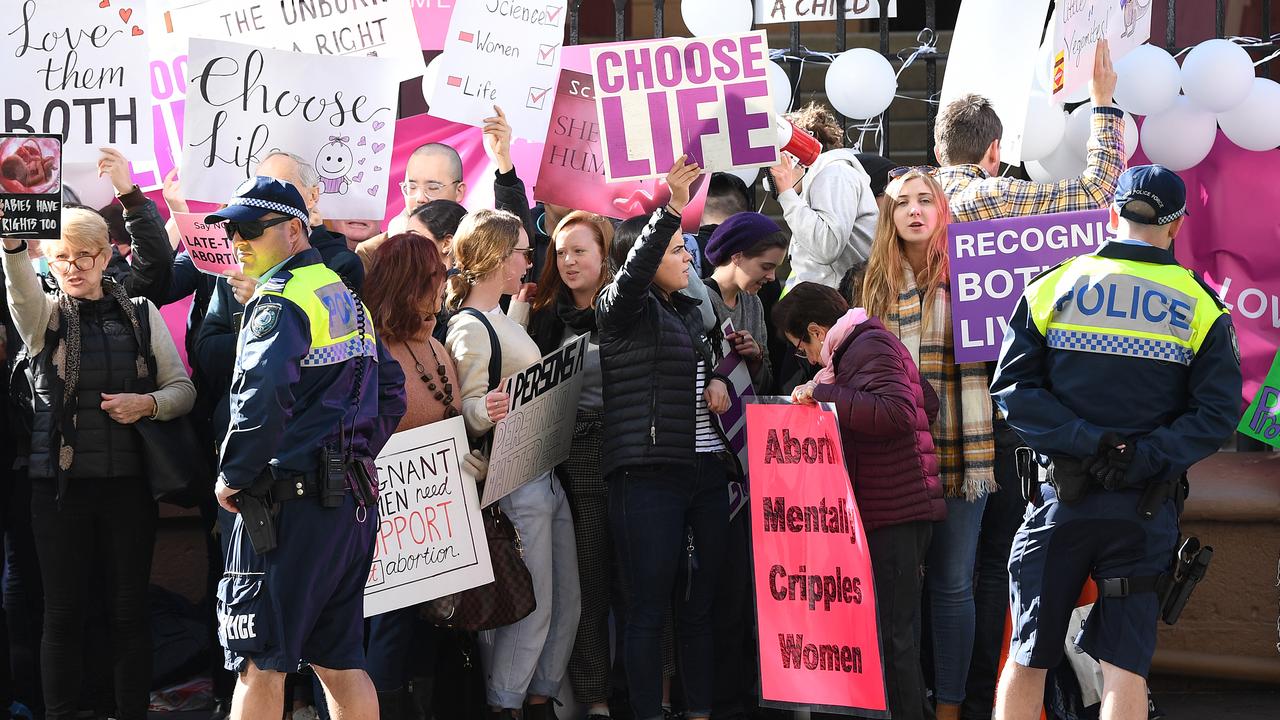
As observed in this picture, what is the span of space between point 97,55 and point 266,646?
2.72 meters

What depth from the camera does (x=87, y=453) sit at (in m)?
5.72

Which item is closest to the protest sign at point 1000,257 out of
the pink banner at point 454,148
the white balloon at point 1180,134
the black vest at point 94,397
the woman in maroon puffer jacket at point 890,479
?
the woman in maroon puffer jacket at point 890,479

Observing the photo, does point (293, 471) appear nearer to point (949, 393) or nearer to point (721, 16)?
point (949, 393)

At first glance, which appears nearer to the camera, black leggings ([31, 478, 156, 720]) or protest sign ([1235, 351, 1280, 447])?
black leggings ([31, 478, 156, 720])

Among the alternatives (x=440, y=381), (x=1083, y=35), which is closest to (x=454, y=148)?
(x=440, y=381)

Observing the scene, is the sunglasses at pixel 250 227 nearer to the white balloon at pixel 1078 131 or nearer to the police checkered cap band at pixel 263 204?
the police checkered cap band at pixel 263 204

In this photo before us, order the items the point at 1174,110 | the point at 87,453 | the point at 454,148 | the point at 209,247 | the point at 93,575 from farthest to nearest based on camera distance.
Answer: the point at 454,148 < the point at 1174,110 < the point at 209,247 < the point at 93,575 < the point at 87,453

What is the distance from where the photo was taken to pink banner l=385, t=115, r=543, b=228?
7.57 metres

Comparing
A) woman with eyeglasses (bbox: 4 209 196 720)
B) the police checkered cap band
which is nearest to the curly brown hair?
the police checkered cap band

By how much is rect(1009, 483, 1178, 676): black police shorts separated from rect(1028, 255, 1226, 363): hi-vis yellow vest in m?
0.45

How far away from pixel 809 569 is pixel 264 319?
2.27m

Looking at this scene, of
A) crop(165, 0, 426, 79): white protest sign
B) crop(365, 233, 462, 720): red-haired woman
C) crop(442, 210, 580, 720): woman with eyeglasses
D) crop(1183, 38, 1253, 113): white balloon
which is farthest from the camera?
crop(165, 0, 426, 79): white protest sign

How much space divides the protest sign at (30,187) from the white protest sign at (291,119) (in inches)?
25.2

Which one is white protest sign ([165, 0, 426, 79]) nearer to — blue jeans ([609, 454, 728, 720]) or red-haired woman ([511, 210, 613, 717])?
red-haired woman ([511, 210, 613, 717])
